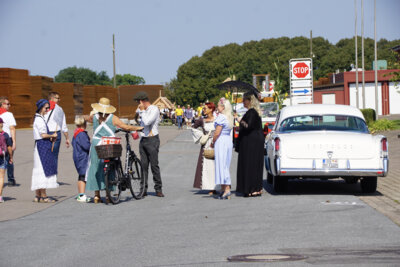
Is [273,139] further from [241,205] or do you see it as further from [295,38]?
[295,38]

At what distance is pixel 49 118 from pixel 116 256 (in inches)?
269

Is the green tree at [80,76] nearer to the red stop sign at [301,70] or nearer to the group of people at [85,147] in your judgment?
the red stop sign at [301,70]

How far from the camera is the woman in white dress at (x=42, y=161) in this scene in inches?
463

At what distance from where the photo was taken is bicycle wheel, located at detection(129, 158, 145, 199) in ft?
40.2

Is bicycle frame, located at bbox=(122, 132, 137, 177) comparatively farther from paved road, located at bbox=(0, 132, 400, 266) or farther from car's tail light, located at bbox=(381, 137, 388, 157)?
car's tail light, located at bbox=(381, 137, 388, 157)

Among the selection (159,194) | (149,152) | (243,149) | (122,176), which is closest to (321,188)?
(243,149)

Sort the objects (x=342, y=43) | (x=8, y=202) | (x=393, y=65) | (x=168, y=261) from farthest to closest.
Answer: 1. (x=342, y=43)
2. (x=393, y=65)
3. (x=8, y=202)
4. (x=168, y=261)

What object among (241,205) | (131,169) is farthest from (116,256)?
(131,169)

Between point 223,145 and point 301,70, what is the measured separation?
61.3ft

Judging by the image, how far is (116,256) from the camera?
7027 mm

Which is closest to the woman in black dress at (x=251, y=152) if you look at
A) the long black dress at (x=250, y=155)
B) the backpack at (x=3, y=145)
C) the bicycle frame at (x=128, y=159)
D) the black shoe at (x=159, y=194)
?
the long black dress at (x=250, y=155)

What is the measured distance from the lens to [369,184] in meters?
12.2

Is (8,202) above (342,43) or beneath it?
beneath

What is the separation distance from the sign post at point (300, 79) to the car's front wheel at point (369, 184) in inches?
697
